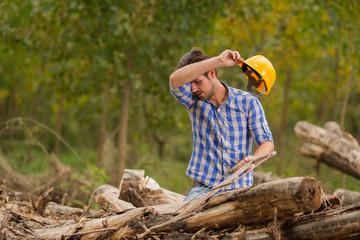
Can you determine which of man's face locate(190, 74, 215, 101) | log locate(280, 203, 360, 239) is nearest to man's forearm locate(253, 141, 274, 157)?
man's face locate(190, 74, 215, 101)

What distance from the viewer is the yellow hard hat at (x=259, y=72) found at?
343 centimetres

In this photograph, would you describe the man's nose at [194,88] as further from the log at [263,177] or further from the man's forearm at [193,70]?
the log at [263,177]

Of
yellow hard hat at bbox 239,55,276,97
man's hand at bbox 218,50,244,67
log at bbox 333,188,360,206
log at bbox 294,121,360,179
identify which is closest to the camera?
man's hand at bbox 218,50,244,67

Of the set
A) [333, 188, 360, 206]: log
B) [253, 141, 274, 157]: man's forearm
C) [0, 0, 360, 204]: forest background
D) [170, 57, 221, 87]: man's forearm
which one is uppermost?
[0, 0, 360, 204]: forest background

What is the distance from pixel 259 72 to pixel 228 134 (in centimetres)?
54

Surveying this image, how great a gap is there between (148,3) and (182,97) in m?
5.48

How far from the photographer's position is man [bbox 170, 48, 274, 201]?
3.64m

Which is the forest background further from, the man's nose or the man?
the man's nose

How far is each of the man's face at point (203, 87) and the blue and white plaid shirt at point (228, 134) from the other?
80mm

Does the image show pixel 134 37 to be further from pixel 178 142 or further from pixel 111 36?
pixel 178 142

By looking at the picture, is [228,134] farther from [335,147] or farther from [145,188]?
[335,147]

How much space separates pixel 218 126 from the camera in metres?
3.74

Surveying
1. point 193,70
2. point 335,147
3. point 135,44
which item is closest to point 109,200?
point 193,70

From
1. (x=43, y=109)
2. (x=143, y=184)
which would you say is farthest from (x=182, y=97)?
(x=43, y=109)
